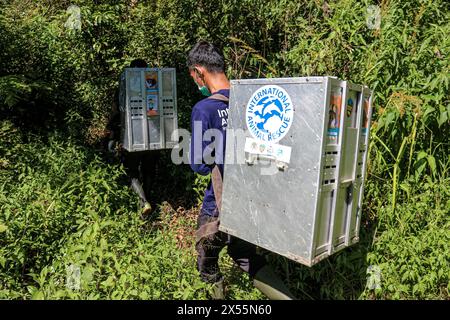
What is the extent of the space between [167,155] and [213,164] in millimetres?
2640

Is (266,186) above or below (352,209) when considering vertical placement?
above

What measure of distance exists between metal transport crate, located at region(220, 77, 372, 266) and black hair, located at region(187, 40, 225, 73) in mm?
448

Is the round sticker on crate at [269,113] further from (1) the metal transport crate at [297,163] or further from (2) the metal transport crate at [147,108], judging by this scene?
(2) the metal transport crate at [147,108]

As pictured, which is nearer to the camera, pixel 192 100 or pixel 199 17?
pixel 199 17

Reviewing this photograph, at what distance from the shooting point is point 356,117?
2.25 metres

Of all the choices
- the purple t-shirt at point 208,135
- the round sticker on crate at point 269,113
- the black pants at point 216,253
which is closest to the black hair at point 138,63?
the purple t-shirt at point 208,135

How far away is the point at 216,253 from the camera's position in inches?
112

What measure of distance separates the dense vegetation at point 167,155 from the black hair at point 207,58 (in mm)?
1101

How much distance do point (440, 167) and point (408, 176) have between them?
297mm

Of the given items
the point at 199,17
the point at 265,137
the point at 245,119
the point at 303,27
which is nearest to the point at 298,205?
the point at 265,137

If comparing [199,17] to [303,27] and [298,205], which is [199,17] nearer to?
[303,27]

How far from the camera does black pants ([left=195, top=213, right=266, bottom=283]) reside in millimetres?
2752

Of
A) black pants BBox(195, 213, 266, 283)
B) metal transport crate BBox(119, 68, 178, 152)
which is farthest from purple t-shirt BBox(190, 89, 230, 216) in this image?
metal transport crate BBox(119, 68, 178, 152)

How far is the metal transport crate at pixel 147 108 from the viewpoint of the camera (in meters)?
3.96
